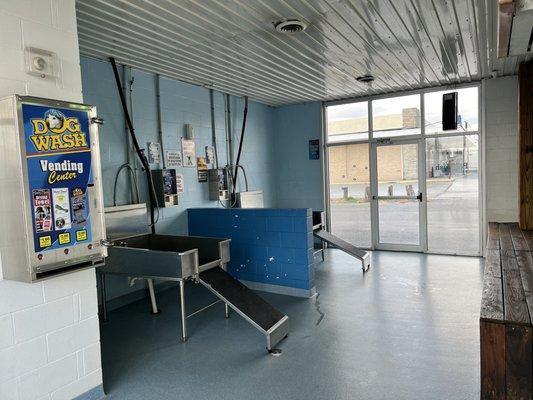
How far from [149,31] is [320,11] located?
166 cm

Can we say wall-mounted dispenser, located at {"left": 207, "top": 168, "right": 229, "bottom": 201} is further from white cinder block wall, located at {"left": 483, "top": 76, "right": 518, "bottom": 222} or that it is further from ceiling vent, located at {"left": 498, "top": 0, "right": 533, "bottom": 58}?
ceiling vent, located at {"left": 498, "top": 0, "right": 533, "bottom": 58}

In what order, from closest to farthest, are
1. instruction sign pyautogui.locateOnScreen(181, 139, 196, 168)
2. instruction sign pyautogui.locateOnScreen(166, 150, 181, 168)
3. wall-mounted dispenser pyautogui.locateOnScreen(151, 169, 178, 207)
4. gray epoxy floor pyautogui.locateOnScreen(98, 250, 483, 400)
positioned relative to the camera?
1. gray epoxy floor pyautogui.locateOnScreen(98, 250, 483, 400)
2. wall-mounted dispenser pyautogui.locateOnScreen(151, 169, 178, 207)
3. instruction sign pyautogui.locateOnScreen(166, 150, 181, 168)
4. instruction sign pyautogui.locateOnScreen(181, 139, 196, 168)

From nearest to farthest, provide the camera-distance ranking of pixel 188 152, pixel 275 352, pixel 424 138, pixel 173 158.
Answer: pixel 275 352 → pixel 173 158 → pixel 188 152 → pixel 424 138

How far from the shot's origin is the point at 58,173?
239 cm

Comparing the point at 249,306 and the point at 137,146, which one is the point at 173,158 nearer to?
the point at 137,146

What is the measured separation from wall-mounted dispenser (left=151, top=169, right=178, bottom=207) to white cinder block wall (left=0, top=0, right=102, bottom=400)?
2501 millimetres

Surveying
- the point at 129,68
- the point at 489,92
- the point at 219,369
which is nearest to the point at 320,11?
the point at 129,68

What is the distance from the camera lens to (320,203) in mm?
7910

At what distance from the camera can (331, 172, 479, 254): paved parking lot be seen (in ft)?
22.4

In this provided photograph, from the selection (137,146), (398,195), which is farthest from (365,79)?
(137,146)

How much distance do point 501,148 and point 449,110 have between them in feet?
3.48

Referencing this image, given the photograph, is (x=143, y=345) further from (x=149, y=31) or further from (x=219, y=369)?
(x=149, y=31)

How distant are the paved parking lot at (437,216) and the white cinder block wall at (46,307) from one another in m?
5.85

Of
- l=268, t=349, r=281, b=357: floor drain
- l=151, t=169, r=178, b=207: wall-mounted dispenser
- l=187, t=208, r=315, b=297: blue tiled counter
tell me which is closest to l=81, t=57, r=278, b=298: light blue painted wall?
l=151, t=169, r=178, b=207: wall-mounted dispenser
